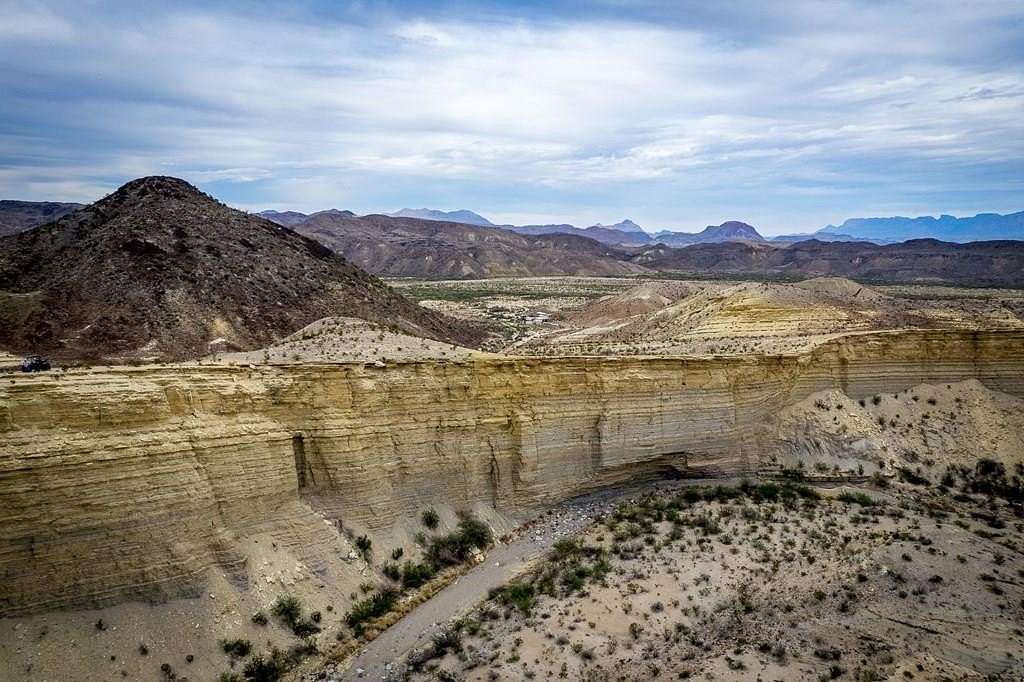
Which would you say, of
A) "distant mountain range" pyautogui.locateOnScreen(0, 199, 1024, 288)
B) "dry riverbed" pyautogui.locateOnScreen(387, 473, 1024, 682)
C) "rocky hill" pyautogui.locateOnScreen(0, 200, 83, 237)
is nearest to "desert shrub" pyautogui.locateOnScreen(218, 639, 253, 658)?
"dry riverbed" pyautogui.locateOnScreen(387, 473, 1024, 682)

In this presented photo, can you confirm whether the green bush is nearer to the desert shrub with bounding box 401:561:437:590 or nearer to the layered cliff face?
the desert shrub with bounding box 401:561:437:590

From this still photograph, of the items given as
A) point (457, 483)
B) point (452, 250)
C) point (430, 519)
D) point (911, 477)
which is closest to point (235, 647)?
point (430, 519)

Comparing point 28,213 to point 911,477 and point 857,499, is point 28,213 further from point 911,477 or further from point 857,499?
point 911,477

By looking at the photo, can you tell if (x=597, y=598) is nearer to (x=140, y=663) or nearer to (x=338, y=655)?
(x=338, y=655)

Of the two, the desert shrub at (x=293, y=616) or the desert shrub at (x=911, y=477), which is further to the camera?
the desert shrub at (x=911, y=477)

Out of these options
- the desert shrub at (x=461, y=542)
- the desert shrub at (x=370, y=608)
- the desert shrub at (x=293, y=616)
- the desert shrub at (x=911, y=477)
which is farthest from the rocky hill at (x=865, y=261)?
the desert shrub at (x=293, y=616)

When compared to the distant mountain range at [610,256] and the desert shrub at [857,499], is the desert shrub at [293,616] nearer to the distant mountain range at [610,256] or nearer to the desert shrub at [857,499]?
the desert shrub at [857,499]

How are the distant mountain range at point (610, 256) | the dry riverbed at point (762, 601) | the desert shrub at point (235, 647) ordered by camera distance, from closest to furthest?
1. the dry riverbed at point (762, 601)
2. the desert shrub at point (235, 647)
3. the distant mountain range at point (610, 256)

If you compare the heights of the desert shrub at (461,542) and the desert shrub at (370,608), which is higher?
the desert shrub at (461,542)
